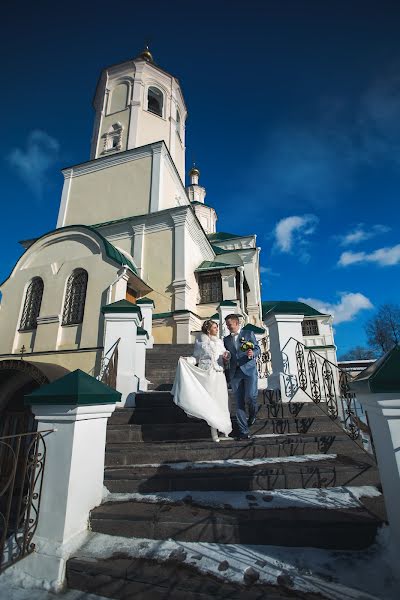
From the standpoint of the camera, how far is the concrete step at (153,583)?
74.5 inches

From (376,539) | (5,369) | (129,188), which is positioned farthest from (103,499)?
(129,188)

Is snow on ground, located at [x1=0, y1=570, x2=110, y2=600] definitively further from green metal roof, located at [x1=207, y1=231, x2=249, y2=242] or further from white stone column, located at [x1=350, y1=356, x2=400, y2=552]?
green metal roof, located at [x1=207, y1=231, x2=249, y2=242]

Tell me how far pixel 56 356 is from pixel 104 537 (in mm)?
9147

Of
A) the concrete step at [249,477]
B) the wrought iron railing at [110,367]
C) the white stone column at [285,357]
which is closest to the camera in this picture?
the concrete step at [249,477]

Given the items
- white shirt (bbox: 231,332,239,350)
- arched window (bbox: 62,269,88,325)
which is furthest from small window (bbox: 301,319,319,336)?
white shirt (bbox: 231,332,239,350)

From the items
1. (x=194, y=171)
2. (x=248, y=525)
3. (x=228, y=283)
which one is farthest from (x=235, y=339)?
(x=194, y=171)

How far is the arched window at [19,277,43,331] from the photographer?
456 inches

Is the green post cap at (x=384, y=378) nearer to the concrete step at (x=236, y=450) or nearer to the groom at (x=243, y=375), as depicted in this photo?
the concrete step at (x=236, y=450)

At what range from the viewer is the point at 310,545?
7.64 ft

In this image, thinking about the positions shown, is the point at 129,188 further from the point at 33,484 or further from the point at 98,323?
the point at 33,484

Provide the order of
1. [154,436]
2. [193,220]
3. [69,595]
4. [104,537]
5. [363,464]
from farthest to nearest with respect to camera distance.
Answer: [193,220] < [154,436] < [363,464] < [104,537] < [69,595]

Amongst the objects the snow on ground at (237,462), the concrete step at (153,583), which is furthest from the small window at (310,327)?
the concrete step at (153,583)

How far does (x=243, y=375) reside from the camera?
175 inches

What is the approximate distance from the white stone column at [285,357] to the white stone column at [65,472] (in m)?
3.62
